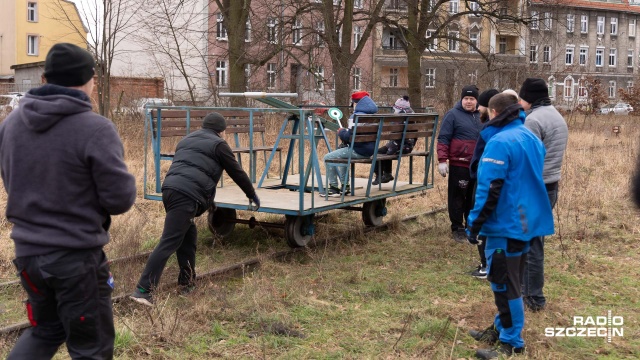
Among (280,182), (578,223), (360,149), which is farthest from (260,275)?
(578,223)

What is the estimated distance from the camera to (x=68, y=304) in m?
3.59

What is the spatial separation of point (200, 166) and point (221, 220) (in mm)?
2506

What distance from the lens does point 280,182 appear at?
10.1 m

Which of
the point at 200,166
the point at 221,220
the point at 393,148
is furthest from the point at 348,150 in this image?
the point at 200,166

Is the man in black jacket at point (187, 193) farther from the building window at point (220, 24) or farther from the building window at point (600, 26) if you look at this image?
the building window at point (600, 26)

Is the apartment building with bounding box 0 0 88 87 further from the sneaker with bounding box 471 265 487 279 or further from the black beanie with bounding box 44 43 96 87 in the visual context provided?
the black beanie with bounding box 44 43 96 87

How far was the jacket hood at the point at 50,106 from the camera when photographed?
3498 mm

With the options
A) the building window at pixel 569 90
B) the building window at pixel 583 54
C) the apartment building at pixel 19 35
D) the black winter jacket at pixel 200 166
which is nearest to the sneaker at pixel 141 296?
the black winter jacket at pixel 200 166

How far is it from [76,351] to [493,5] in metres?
21.9

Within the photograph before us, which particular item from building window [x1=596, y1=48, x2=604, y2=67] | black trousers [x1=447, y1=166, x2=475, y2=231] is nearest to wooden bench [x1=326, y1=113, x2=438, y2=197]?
black trousers [x1=447, y1=166, x2=475, y2=231]

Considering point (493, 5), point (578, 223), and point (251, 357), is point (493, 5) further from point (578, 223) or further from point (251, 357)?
point (251, 357)

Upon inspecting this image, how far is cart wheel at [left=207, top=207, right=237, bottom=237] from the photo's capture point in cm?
891

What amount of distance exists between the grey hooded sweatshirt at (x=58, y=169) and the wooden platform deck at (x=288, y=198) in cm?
424

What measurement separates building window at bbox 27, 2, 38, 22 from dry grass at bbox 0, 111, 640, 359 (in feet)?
160
